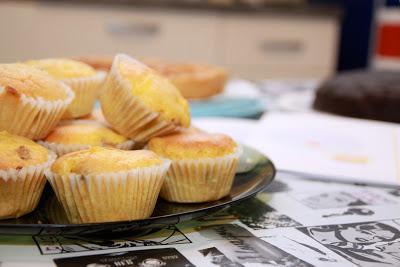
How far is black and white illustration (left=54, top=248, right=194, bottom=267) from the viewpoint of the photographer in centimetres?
56

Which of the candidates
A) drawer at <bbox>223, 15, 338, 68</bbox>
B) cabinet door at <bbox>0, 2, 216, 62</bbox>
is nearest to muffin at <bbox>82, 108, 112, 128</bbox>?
cabinet door at <bbox>0, 2, 216, 62</bbox>

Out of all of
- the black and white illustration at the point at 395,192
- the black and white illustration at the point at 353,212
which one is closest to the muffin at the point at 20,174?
the black and white illustration at the point at 353,212

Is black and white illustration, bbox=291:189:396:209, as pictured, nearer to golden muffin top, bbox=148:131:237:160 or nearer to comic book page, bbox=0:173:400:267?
comic book page, bbox=0:173:400:267

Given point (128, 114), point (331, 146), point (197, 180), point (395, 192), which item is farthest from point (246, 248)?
point (331, 146)

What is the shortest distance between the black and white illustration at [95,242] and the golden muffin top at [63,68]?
27cm

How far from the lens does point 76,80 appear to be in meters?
0.82

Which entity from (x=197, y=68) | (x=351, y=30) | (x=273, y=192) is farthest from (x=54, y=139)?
(x=351, y=30)

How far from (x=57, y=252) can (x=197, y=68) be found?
91 cm

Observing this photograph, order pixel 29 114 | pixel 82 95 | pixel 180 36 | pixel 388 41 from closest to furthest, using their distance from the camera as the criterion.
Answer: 1. pixel 29 114
2. pixel 82 95
3. pixel 180 36
4. pixel 388 41

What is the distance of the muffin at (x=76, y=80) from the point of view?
0.80 meters

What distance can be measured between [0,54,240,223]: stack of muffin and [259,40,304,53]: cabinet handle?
2312mm

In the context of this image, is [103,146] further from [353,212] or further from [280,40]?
[280,40]

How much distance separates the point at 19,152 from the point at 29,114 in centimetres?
6

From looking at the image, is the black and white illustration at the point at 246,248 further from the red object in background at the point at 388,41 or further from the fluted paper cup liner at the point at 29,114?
the red object in background at the point at 388,41
